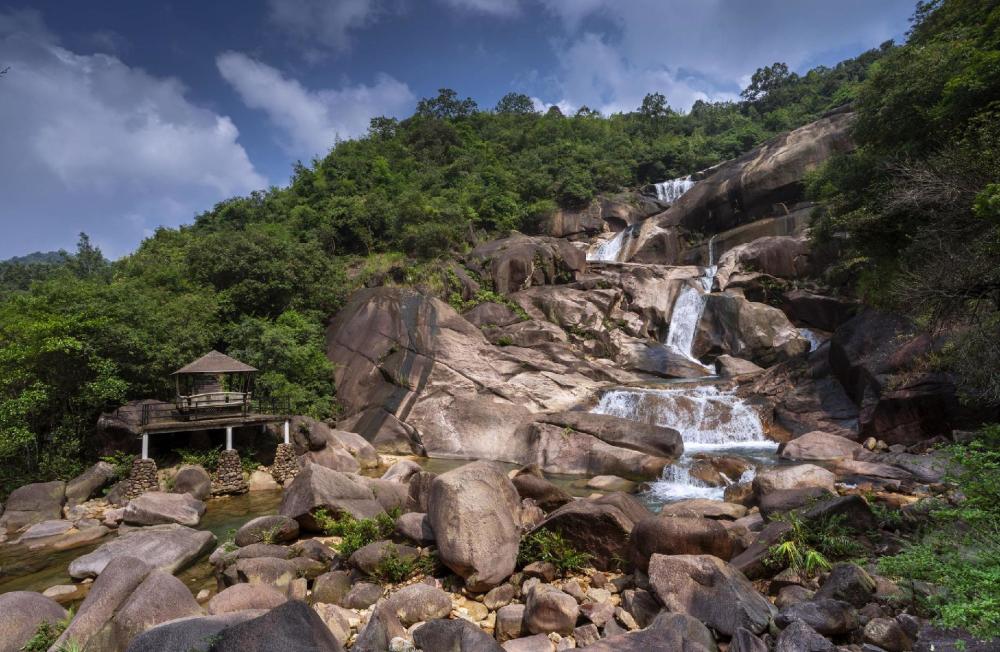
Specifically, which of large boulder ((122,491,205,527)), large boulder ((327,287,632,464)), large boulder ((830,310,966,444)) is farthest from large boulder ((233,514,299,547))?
large boulder ((830,310,966,444))

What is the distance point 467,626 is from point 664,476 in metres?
11.7

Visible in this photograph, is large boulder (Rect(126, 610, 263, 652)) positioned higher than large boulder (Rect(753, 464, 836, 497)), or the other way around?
large boulder (Rect(126, 610, 263, 652))

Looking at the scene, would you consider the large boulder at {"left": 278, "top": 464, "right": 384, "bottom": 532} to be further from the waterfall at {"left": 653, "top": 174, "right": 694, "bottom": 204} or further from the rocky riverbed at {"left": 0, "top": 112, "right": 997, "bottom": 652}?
the waterfall at {"left": 653, "top": 174, "right": 694, "bottom": 204}

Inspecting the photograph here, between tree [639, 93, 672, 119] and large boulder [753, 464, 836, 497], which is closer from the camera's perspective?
large boulder [753, 464, 836, 497]

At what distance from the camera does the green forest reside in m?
10.5

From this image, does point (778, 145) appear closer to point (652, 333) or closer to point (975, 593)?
point (652, 333)

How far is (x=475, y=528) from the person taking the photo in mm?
7746

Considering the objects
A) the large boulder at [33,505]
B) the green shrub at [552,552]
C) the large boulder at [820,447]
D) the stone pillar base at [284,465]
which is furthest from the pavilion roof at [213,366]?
the large boulder at [820,447]

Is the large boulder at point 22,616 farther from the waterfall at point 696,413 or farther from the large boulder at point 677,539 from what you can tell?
the waterfall at point 696,413

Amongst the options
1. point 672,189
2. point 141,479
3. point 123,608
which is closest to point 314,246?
point 141,479

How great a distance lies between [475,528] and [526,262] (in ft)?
87.6

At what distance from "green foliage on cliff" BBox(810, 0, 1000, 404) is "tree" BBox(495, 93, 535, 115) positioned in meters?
51.8

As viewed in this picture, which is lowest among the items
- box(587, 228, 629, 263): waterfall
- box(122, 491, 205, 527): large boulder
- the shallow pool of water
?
the shallow pool of water

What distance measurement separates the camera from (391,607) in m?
6.88
